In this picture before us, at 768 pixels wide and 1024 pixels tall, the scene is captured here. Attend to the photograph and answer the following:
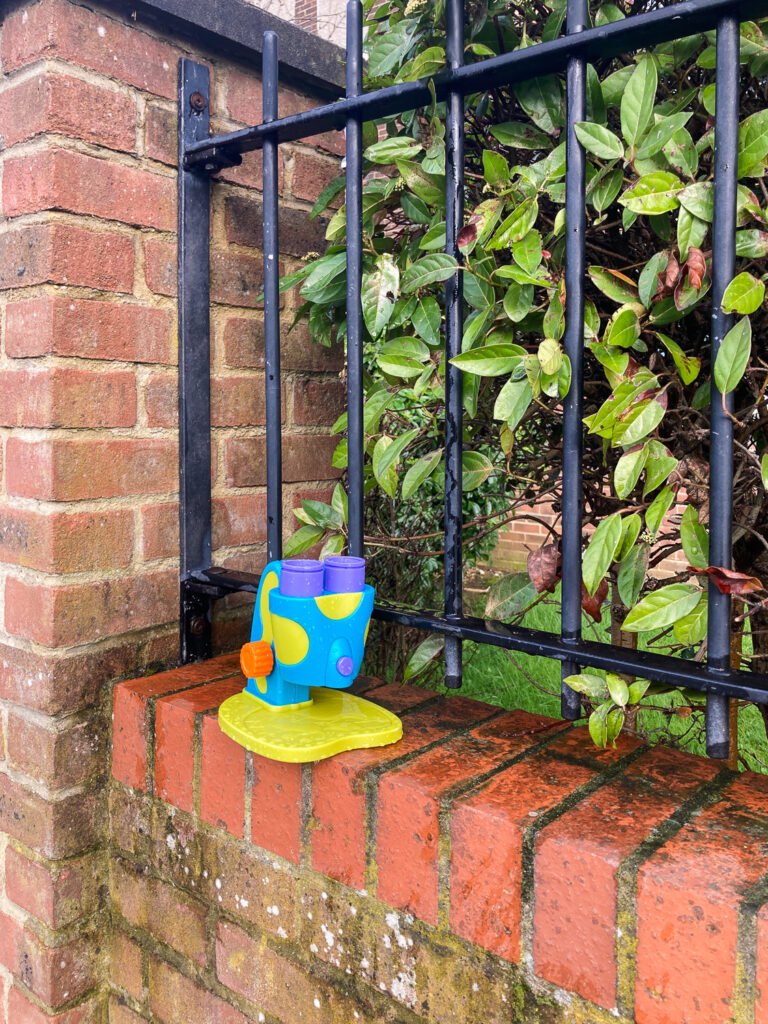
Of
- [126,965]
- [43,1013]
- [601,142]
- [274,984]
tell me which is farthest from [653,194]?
[43,1013]

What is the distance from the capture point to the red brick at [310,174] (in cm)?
159

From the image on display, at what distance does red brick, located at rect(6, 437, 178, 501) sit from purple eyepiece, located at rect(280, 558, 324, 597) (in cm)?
46

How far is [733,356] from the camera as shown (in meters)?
0.85

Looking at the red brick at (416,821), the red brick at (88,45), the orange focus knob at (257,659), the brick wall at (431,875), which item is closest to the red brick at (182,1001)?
the brick wall at (431,875)

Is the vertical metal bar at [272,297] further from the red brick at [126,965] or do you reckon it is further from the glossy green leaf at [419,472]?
the red brick at [126,965]

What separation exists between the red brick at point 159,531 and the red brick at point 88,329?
0.25m

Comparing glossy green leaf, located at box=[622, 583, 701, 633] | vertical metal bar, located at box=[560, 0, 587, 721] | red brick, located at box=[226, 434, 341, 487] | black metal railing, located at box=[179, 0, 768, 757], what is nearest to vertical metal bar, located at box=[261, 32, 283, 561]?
black metal railing, located at box=[179, 0, 768, 757]

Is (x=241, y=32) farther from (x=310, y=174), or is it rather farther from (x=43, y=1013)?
(x=43, y=1013)

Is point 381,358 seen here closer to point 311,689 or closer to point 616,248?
point 616,248

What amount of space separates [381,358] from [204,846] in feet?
2.48

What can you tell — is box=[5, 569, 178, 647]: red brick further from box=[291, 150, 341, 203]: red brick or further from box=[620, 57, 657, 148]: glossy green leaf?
box=[620, 57, 657, 148]: glossy green leaf

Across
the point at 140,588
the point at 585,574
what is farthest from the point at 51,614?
the point at 585,574

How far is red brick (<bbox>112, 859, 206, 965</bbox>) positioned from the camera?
1266 mm

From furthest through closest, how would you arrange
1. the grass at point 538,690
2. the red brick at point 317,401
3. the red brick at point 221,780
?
the grass at point 538,690 < the red brick at point 317,401 < the red brick at point 221,780
